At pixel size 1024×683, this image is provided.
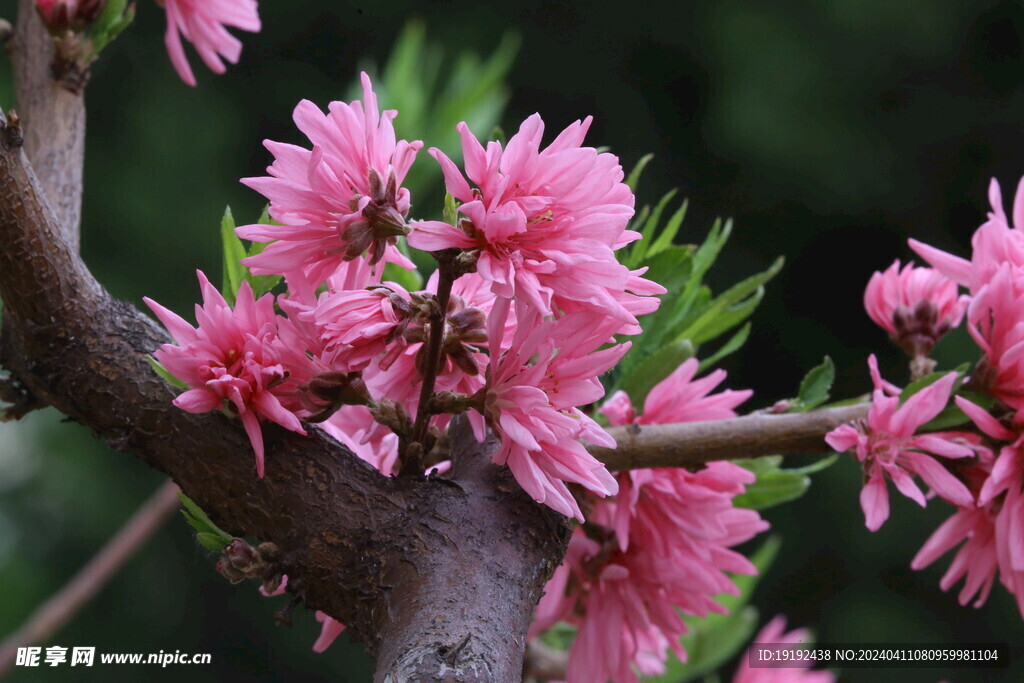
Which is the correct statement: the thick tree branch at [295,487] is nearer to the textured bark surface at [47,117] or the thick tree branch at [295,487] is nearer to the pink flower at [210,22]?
the textured bark surface at [47,117]

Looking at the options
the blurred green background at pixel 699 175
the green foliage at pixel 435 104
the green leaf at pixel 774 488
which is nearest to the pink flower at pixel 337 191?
the green leaf at pixel 774 488

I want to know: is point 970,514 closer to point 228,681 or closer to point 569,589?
point 569,589

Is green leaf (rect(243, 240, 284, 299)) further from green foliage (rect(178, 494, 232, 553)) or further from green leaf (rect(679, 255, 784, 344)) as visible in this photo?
green leaf (rect(679, 255, 784, 344))

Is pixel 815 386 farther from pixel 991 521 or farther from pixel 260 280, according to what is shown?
pixel 260 280

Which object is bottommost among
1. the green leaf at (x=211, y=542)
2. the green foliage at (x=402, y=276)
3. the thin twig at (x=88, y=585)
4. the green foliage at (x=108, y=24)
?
the thin twig at (x=88, y=585)

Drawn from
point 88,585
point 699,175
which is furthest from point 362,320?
point 699,175

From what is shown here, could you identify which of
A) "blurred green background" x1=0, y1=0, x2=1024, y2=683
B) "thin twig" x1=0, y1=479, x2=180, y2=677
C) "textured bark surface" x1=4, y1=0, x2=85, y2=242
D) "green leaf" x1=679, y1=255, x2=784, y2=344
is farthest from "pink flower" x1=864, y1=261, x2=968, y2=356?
"blurred green background" x1=0, y1=0, x2=1024, y2=683

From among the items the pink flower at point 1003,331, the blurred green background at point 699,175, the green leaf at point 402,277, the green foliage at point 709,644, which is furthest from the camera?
the blurred green background at point 699,175
